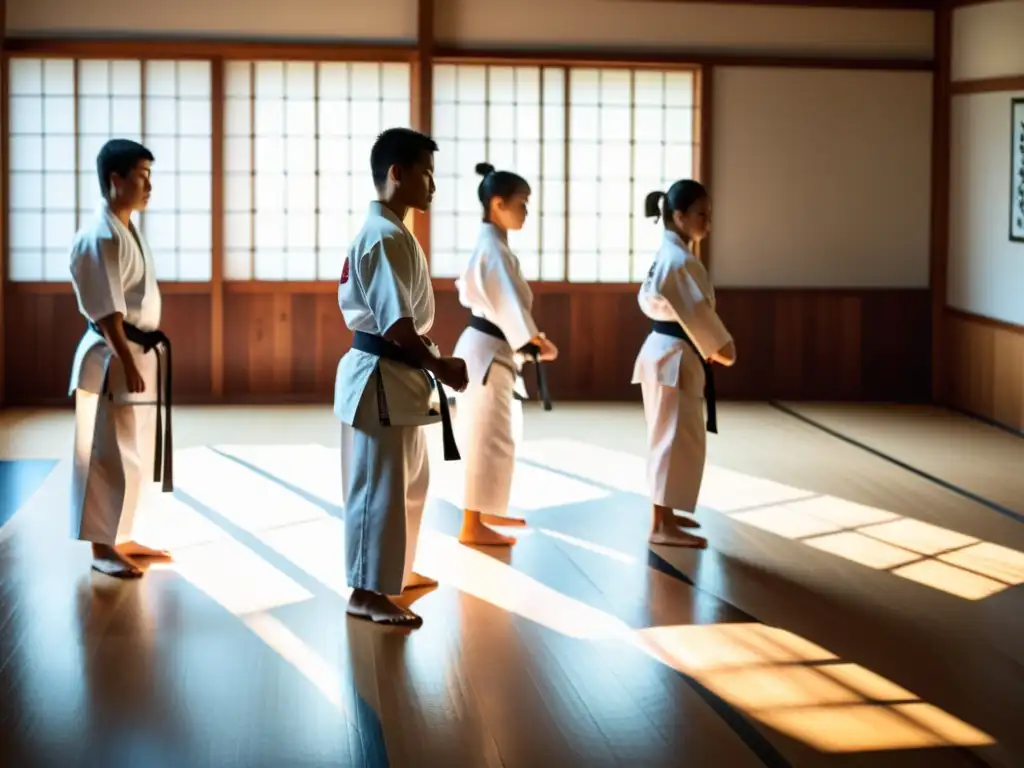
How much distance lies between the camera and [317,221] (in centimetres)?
878

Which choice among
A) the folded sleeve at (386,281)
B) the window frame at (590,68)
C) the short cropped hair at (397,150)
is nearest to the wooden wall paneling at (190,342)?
the window frame at (590,68)

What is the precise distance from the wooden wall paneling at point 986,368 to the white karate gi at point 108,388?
190 inches

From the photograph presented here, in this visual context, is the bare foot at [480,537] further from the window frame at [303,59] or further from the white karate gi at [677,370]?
the window frame at [303,59]

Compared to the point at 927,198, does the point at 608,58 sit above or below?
above

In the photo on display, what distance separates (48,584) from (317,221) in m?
4.70

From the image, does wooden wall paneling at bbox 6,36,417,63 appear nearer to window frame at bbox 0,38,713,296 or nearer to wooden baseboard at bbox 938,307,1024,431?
window frame at bbox 0,38,713,296

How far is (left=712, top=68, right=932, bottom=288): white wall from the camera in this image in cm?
887

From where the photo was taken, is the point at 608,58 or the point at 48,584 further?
the point at 608,58

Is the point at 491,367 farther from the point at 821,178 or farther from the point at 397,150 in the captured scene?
the point at 821,178

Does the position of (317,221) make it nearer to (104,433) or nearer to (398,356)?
(104,433)

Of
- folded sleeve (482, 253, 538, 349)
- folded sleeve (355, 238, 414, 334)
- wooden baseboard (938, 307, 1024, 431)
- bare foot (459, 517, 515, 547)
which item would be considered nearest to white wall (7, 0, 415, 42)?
wooden baseboard (938, 307, 1024, 431)

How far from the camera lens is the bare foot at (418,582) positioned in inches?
171

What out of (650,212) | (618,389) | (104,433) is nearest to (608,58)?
(618,389)

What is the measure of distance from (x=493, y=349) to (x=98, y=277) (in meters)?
1.32
